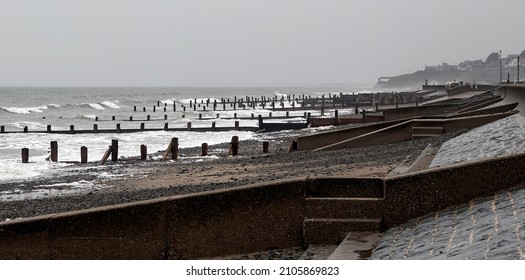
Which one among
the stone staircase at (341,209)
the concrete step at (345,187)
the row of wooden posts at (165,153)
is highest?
the concrete step at (345,187)

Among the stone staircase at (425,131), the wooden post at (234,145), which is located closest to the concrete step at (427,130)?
the stone staircase at (425,131)

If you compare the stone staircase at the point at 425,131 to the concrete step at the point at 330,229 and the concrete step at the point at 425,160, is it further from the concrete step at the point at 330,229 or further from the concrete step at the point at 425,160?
the concrete step at the point at 330,229

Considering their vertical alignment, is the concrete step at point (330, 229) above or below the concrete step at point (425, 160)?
below

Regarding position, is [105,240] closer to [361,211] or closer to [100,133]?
[361,211]

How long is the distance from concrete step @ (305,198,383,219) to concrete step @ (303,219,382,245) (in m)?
0.07

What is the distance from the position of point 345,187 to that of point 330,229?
554mm

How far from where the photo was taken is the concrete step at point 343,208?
9227mm

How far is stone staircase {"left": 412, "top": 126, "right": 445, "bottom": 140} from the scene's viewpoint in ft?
70.0

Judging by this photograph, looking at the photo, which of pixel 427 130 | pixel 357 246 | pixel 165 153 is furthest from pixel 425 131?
pixel 357 246

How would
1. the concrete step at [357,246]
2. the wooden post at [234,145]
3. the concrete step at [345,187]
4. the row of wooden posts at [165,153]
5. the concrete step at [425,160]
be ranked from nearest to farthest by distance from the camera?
the concrete step at [357,246]
the concrete step at [345,187]
the concrete step at [425,160]
the wooden post at [234,145]
the row of wooden posts at [165,153]

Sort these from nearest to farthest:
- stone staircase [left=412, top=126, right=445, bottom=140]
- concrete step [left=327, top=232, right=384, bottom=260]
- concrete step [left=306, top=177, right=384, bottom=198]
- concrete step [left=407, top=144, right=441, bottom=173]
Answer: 1. concrete step [left=327, top=232, right=384, bottom=260]
2. concrete step [left=306, top=177, right=384, bottom=198]
3. concrete step [left=407, top=144, right=441, bottom=173]
4. stone staircase [left=412, top=126, right=445, bottom=140]

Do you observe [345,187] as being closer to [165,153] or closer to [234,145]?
[234,145]

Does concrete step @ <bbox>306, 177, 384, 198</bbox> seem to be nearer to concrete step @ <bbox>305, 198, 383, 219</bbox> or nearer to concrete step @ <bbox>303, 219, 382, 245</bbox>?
concrete step @ <bbox>305, 198, 383, 219</bbox>

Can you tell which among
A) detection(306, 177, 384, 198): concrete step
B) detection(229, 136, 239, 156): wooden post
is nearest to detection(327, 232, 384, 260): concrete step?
detection(306, 177, 384, 198): concrete step
